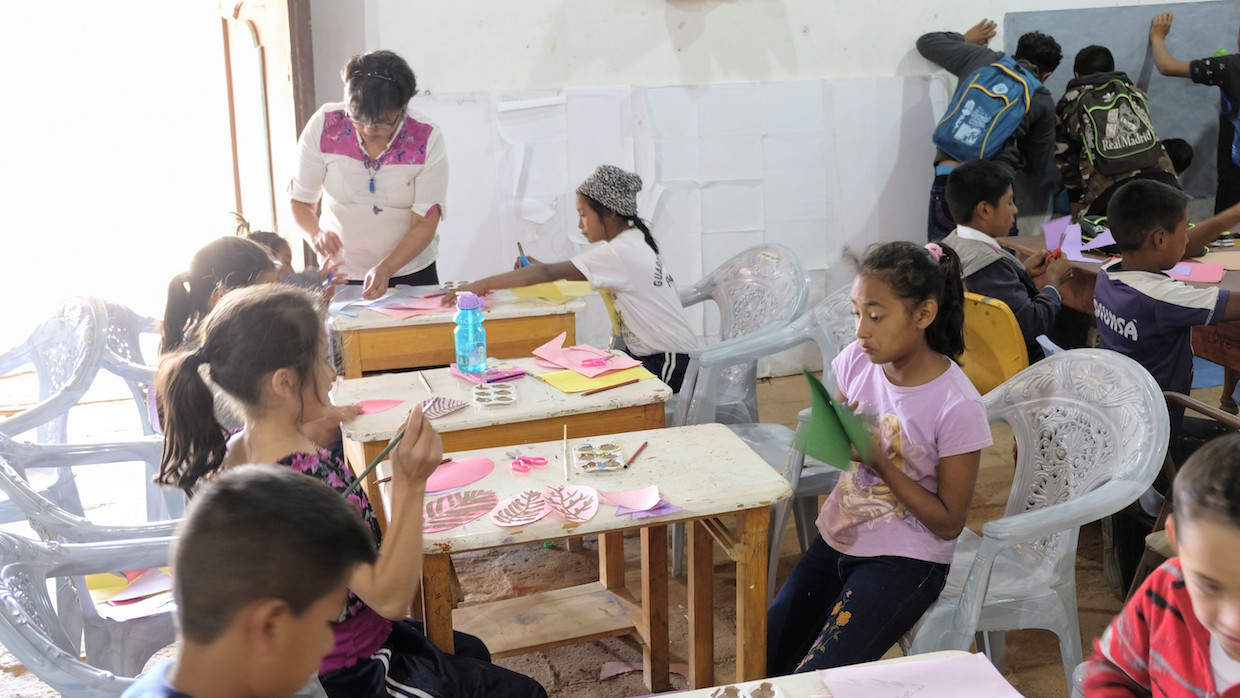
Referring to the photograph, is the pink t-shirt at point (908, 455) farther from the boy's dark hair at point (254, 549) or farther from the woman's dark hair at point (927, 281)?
the boy's dark hair at point (254, 549)

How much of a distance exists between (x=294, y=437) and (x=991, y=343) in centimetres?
195

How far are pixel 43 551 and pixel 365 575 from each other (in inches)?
21.8

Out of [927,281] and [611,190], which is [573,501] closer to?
[927,281]

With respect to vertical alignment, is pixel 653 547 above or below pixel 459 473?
below

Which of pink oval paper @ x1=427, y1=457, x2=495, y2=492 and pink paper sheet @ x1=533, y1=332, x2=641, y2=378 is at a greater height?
pink paper sheet @ x1=533, y1=332, x2=641, y2=378

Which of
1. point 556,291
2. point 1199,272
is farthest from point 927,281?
point 1199,272

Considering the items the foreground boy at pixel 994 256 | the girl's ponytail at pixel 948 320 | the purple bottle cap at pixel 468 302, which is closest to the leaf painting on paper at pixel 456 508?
the purple bottle cap at pixel 468 302

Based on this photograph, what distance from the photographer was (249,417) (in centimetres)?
171

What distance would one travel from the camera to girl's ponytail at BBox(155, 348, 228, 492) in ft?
5.68

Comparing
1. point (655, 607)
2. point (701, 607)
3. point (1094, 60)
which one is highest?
point (1094, 60)

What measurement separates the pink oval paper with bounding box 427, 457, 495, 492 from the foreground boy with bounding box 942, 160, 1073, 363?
1.82 meters

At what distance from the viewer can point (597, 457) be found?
206cm

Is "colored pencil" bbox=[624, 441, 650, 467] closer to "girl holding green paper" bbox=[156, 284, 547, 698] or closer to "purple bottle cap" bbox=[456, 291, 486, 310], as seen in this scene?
"girl holding green paper" bbox=[156, 284, 547, 698]

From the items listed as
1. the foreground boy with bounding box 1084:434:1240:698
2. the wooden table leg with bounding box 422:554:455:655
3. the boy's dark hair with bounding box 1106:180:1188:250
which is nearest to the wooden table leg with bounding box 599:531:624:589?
the wooden table leg with bounding box 422:554:455:655
